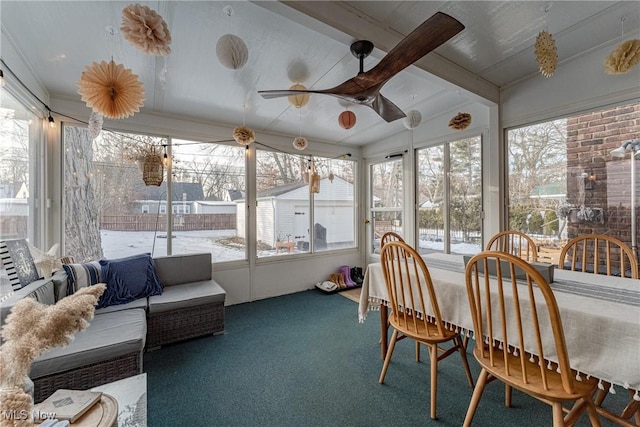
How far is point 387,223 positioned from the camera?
4504 millimetres

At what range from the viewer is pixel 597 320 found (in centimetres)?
115

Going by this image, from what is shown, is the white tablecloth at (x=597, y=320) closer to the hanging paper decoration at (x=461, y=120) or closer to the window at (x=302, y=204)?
the hanging paper decoration at (x=461, y=120)

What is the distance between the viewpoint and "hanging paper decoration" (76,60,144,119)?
139 centimetres

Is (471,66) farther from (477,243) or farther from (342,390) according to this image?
(342,390)

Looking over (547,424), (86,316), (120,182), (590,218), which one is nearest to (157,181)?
(120,182)

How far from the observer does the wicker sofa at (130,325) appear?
1646mm

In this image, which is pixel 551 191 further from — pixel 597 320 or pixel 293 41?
pixel 293 41

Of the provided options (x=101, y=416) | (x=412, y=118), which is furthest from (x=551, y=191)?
(x=101, y=416)

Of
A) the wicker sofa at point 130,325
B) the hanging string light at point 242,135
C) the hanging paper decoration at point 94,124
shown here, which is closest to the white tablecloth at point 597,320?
the wicker sofa at point 130,325

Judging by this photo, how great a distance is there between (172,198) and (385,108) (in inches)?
105

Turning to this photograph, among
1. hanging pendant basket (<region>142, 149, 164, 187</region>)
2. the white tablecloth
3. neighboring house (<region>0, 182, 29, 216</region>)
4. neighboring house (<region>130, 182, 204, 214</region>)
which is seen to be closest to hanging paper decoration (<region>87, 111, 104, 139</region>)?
neighboring house (<region>0, 182, 29, 216</region>)

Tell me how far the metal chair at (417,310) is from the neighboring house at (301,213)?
2408mm

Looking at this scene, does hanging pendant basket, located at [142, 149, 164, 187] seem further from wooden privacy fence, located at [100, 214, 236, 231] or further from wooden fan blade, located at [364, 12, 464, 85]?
wooden fan blade, located at [364, 12, 464, 85]

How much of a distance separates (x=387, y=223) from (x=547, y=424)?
313 cm
